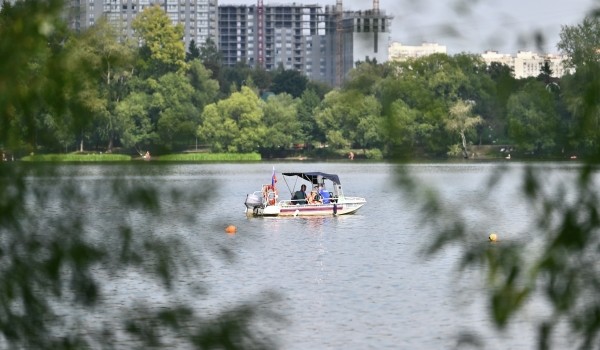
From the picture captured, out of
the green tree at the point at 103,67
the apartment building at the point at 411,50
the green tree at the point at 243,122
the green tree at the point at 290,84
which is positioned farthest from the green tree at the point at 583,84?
the green tree at the point at 290,84

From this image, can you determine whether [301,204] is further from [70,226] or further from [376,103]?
[376,103]

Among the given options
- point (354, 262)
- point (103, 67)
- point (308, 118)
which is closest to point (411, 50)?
point (103, 67)

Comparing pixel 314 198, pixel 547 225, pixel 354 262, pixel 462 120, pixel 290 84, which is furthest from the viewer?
pixel 290 84

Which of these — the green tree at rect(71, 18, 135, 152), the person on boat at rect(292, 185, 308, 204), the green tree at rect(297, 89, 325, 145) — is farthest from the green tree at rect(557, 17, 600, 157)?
the green tree at rect(297, 89, 325, 145)

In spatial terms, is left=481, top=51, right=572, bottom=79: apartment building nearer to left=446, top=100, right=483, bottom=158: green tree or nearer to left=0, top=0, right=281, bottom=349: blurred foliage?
left=446, top=100, right=483, bottom=158: green tree

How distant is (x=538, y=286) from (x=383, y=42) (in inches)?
41.5

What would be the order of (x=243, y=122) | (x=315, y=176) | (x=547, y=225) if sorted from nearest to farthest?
(x=547, y=225)
(x=315, y=176)
(x=243, y=122)

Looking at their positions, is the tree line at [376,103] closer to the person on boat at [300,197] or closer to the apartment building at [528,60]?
the apartment building at [528,60]

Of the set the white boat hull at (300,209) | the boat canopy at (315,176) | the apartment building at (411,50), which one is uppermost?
the apartment building at (411,50)

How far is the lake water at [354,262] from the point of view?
14.5 ft

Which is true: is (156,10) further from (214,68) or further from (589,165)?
(214,68)

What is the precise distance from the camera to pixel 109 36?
4.13 metres

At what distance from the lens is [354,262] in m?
33.0

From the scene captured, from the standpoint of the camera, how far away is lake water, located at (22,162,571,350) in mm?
4414
